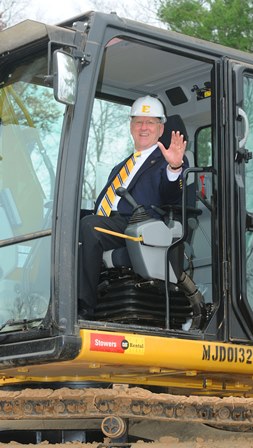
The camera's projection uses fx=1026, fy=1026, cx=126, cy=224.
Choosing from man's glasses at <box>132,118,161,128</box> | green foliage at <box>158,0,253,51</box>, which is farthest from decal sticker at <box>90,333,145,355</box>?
green foliage at <box>158,0,253,51</box>

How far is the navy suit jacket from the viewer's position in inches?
285

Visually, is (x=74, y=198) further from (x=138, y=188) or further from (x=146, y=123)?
(x=146, y=123)

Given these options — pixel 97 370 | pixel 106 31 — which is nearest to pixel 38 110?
pixel 106 31

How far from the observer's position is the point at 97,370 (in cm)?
680

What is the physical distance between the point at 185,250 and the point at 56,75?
1968mm

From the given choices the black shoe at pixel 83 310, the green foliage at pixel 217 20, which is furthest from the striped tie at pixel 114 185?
the green foliage at pixel 217 20

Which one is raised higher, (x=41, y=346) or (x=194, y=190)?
(x=194, y=190)

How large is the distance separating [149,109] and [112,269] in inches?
51.8

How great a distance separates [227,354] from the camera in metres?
6.84

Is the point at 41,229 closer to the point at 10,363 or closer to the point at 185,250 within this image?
the point at 10,363

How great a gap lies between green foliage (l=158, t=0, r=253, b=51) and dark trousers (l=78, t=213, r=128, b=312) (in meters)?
14.5

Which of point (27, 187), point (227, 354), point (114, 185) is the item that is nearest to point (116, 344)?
point (227, 354)

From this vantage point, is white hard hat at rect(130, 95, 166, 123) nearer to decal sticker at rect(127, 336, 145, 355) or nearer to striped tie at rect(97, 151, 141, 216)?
striped tie at rect(97, 151, 141, 216)

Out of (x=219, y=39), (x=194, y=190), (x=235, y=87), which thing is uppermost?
(x=219, y=39)
